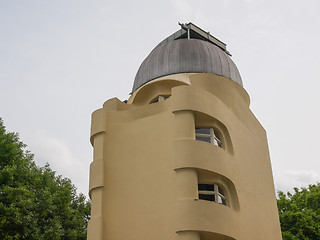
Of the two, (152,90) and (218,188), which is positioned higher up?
(152,90)

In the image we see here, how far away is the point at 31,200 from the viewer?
2278cm

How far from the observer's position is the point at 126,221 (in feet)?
57.4

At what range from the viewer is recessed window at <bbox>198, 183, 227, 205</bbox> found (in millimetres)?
17469

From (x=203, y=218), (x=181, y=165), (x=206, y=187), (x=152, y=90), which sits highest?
(x=152, y=90)

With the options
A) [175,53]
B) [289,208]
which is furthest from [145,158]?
[289,208]

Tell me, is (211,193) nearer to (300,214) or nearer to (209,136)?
(209,136)

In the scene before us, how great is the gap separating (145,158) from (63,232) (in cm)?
947

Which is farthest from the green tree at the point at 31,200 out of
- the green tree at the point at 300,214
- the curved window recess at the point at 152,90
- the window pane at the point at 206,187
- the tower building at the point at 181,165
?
the green tree at the point at 300,214

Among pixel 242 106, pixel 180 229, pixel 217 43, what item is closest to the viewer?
pixel 180 229

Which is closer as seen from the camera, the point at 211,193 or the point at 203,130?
the point at 211,193

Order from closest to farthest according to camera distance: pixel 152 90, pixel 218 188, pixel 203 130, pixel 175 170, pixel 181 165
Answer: pixel 181 165
pixel 175 170
pixel 218 188
pixel 203 130
pixel 152 90

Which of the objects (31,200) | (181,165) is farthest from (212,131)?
(31,200)

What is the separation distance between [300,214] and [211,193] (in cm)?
1388

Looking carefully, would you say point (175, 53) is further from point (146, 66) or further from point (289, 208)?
point (289, 208)
